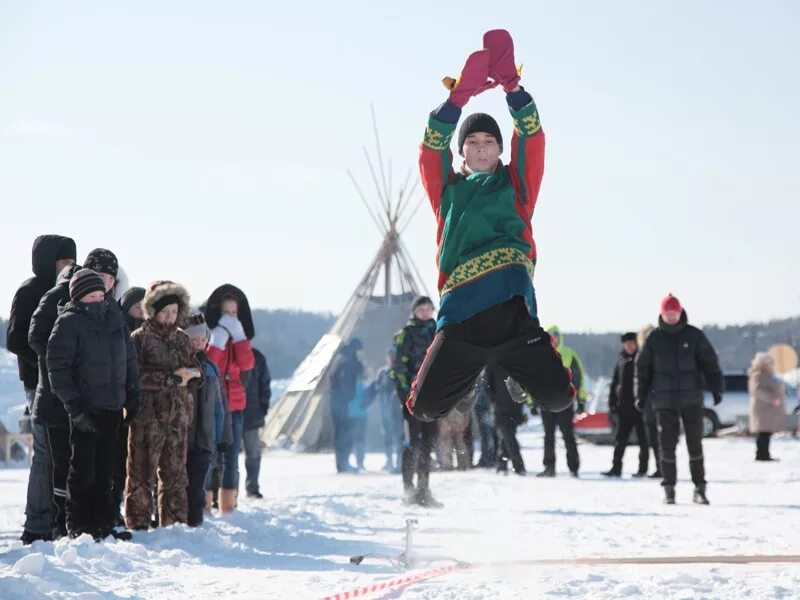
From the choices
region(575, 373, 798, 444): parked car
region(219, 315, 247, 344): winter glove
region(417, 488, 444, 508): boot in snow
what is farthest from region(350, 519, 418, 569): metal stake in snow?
region(575, 373, 798, 444): parked car

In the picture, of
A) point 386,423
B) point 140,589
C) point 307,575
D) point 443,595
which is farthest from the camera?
point 386,423

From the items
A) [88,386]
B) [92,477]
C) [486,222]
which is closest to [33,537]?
[92,477]

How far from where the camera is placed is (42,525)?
22.0ft

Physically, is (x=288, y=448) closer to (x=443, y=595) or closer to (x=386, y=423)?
(x=386, y=423)

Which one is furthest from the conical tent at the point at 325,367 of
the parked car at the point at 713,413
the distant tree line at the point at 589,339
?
the distant tree line at the point at 589,339

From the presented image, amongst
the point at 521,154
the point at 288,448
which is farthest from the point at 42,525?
the point at 288,448

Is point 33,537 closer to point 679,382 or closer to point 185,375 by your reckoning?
point 185,375

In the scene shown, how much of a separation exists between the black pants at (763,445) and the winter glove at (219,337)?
9.98 metres

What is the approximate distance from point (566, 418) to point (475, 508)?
4.52m

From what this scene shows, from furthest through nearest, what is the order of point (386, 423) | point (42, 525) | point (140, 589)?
point (386, 423)
point (42, 525)
point (140, 589)

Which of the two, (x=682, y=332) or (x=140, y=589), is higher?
(x=682, y=332)

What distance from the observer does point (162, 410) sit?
7133 mm

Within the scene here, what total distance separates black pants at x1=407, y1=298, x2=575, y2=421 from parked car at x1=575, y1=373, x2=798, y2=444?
57.4ft

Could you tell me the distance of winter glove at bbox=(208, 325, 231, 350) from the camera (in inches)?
346
